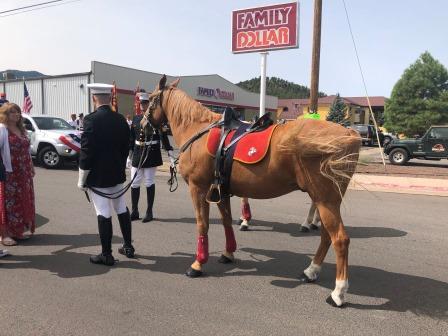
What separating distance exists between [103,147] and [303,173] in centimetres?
215

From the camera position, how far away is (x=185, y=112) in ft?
15.1

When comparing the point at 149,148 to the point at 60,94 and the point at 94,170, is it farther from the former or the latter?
the point at 60,94

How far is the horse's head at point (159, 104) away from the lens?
15.7ft

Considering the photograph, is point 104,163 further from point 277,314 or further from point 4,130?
point 277,314

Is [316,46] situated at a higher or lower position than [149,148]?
higher

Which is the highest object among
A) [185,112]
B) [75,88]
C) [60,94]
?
[75,88]

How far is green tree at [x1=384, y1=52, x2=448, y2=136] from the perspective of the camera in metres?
44.6

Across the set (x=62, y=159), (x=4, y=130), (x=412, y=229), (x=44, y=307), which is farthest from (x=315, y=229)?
(x=62, y=159)

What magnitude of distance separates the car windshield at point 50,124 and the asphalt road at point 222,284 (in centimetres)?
864

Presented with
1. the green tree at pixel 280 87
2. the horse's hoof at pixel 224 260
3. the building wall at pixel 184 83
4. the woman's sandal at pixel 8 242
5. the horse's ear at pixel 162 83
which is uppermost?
the green tree at pixel 280 87

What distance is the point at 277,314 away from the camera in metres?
3.46

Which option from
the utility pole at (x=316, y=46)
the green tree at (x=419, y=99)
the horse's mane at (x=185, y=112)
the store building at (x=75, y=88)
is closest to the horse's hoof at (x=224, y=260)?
the horse's mane at (x=185, y=112)

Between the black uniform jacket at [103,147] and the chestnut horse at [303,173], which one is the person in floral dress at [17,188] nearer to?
the black uniform jacket at [103,147]

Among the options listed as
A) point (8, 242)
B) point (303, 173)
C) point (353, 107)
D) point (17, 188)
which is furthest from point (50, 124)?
point (353, 107)
